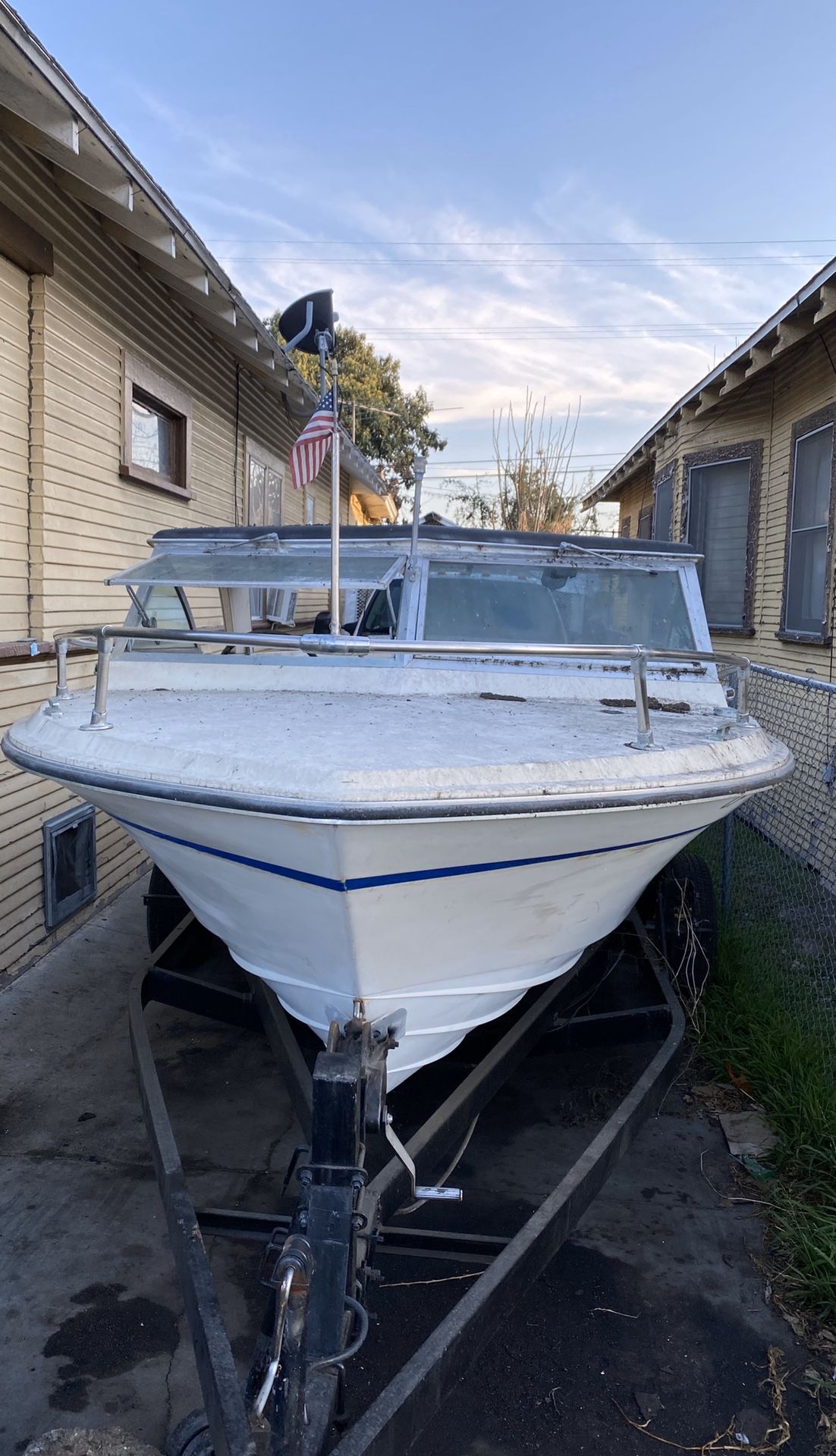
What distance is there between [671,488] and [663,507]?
1.99 feet

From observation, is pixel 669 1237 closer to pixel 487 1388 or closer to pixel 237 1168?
pixel 487 1388

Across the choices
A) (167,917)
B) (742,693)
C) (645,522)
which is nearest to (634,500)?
(645,522)

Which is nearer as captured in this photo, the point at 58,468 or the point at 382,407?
the point at 58,468

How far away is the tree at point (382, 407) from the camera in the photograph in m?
25.9

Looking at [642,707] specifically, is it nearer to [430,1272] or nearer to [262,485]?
[430,1272]

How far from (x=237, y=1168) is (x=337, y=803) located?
199 cm

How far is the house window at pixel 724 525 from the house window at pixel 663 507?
0.82 m

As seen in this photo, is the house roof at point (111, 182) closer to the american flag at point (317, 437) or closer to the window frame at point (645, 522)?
the american flag at point (317, 437)

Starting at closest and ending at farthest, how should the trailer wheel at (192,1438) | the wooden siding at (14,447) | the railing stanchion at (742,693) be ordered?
the trailer wheel at (192,1438), the railing stanchion at (742,693), the wooden siding at (14,447)

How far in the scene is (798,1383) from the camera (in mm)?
2438

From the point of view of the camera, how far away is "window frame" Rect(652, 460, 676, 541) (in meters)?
11.2

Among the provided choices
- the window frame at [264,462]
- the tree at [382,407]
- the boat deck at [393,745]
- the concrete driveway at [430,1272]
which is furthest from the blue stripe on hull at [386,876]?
the tree at [382,407]

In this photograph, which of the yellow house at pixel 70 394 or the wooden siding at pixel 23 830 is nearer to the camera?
the yellow house at pixel 70 394

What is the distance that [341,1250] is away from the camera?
1896mm
